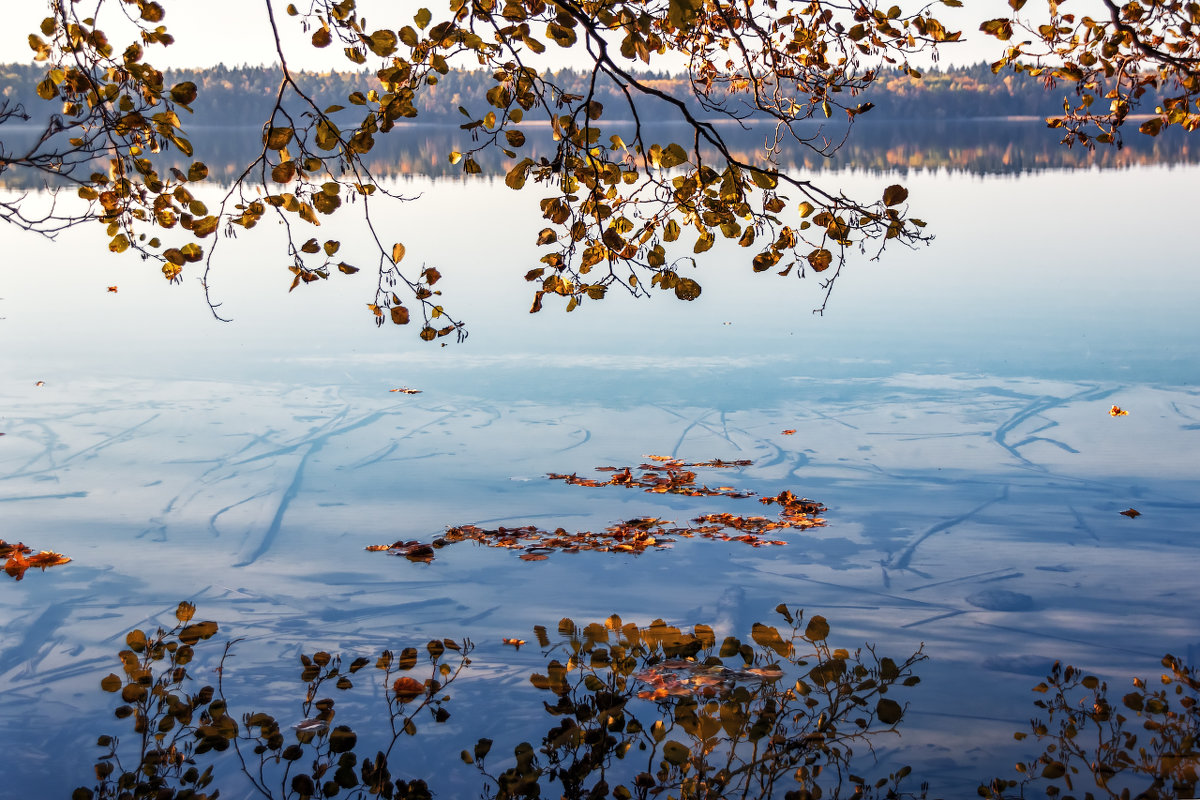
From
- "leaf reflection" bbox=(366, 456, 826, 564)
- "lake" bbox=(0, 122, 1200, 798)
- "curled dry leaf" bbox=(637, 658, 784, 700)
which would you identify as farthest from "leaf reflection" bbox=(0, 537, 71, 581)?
"curled dry leaf" bbox=(637, 658, 784, 700)

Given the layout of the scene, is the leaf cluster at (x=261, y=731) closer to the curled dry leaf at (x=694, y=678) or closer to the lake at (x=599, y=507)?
the lake at (x=599, y=507)

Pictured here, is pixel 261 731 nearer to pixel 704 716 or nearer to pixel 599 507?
pixel 704 716

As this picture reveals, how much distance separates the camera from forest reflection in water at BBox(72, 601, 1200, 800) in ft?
15.0

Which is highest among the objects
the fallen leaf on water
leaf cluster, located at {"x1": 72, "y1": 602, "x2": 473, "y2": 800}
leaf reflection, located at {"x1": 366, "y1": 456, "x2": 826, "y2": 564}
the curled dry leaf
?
leaf reflection, located at {"x1": 366, "y1": 456, "x2": 826, "y2": 564}

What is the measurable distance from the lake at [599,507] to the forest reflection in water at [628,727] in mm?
37

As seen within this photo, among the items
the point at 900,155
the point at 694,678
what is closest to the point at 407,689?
the point at 694,678

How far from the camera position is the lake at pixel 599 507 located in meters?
5.28

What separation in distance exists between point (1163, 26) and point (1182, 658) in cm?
412

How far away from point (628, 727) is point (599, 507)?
3.45 m

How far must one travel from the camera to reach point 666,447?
9828mm

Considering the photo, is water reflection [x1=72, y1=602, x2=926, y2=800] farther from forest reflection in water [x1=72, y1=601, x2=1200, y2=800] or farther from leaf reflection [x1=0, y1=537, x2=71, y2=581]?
leaf reflection [x1=0, y1=537, x2=71, y2=581]

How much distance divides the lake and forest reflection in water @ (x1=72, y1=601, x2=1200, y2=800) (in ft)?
0.12

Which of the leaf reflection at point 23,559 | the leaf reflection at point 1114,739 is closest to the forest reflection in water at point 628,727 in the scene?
the leaf reflection at point 1114,739

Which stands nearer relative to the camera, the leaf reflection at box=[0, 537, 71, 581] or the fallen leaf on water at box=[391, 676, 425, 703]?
the fallen leaf on water at box=[391, 676, 425, 703]
